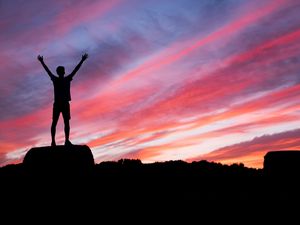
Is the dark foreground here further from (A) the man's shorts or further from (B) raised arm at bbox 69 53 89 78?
(B) raised arm at bbox 69 53 89 78

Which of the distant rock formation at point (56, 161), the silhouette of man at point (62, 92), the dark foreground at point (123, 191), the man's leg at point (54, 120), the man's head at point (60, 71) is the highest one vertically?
the man's head at point (60, 71)

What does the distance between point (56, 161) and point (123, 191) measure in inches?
128

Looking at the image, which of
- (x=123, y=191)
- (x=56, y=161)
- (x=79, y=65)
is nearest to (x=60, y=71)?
(x=79, y=65)

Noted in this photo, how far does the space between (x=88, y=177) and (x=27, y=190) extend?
230 centimetres

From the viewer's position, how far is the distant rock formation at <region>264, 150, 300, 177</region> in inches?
630

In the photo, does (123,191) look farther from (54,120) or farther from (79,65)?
(79,65)

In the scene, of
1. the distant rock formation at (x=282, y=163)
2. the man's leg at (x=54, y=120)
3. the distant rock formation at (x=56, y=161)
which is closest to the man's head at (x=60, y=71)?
the man's leg at (x=54, y=120)

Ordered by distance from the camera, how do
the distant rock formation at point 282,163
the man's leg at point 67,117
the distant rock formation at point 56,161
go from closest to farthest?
the distant rock formation at point 282,163 → the distant rock formation at point 56,161 → the man's leg at point 67,117

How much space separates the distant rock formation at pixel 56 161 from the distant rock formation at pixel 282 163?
6.91 meters

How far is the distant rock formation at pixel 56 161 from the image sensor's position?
1664 centimetres

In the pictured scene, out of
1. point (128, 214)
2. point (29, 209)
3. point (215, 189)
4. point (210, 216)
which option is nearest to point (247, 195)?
point (215, 189)

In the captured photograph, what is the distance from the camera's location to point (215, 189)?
19688 mm

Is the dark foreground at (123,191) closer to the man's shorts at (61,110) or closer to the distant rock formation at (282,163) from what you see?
the distant rock formation at (282,163)

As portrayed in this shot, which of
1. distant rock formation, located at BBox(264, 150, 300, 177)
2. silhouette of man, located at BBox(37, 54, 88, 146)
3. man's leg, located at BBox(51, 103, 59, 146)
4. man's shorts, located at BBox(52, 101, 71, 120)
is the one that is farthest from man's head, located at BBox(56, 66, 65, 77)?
distant rock formation, located at BBox(264, 150, 300, 177)
